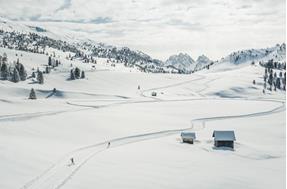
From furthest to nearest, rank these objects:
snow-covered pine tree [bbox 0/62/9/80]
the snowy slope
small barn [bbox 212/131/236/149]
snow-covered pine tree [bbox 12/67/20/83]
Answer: snow-covered pine tree [bbox 12/67/20/83] < snow-covered pine tree [bbox 0/62/9/80] < small barn [bbox 212/131/236/149] < the snowy slope

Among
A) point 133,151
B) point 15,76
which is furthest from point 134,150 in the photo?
point 15,76

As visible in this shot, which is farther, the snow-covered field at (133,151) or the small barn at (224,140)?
the small barn at (224,140)

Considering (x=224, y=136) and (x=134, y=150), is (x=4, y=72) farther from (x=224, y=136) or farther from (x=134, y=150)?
(x=224, y=136)

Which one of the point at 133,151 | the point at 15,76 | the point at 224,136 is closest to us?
the point at 133,151

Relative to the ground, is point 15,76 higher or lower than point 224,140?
higher

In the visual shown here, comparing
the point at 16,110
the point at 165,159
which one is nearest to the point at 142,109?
the point at 16,110

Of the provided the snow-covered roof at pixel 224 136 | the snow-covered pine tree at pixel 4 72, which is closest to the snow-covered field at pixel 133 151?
the snow-covered roof at pixel 224 136

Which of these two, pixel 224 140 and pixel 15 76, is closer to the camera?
pixel 224 140

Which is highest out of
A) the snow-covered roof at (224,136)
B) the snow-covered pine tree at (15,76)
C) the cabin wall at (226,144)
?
the snow-covered pine tree at (15,76)

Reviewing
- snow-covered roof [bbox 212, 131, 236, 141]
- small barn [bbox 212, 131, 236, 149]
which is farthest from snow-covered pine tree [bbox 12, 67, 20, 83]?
small barn [bbox 212, 131, 236, 149]

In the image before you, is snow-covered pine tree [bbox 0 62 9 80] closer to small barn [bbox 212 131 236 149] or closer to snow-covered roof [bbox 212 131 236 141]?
snow-covered roof [bbox 212 131 236 141]

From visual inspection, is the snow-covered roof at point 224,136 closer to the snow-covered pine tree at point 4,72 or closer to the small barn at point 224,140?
the small barn at point 224,140

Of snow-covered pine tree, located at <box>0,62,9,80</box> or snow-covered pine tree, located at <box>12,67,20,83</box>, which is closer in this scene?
snow-covered pine tree, located at <box>0,62,9,80</box>
